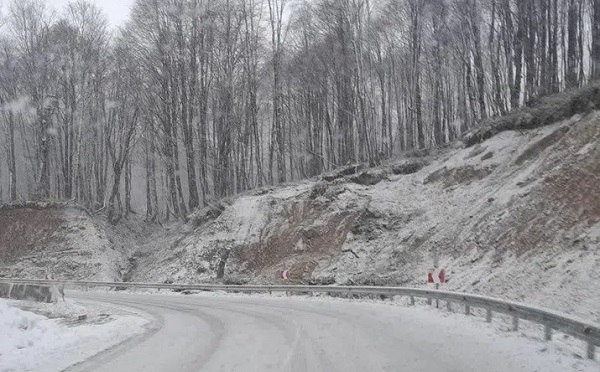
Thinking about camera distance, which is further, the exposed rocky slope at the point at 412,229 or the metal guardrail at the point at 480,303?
the exposed rocky slope at the point at 412,229

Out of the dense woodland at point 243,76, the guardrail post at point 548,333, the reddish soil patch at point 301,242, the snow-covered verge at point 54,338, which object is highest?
the dense woodland at point 243,76

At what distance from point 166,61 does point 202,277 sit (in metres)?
16.0

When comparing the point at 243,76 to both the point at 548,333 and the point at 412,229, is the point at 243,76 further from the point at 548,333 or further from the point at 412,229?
the point at 548,333

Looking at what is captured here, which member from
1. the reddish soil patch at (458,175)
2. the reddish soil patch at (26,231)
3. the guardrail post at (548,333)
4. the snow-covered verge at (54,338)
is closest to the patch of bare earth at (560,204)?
the reddish soil patch at (458,175)

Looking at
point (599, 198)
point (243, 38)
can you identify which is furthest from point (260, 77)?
point (599, 198)

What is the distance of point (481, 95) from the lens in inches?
1161

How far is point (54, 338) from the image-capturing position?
38.6 ft

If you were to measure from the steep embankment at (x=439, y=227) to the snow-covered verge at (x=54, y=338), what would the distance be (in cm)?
984

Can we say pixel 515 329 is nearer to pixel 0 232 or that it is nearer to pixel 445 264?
pixel 445 264

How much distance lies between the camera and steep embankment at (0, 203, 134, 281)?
36.6m

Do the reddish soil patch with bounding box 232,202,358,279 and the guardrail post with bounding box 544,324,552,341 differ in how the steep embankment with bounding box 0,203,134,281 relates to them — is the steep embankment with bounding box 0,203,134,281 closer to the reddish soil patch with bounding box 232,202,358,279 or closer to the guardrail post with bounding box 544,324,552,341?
the reddish soil patch with bounding box 232,202,358,279

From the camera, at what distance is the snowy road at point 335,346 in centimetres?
825

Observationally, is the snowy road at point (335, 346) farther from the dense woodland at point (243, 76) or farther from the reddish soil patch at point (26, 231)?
the reddish soil patch at point (26, 231)

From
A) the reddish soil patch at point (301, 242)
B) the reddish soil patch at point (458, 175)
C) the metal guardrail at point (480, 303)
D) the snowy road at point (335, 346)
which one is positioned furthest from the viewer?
the reddish soil patch at point (301, 242)
